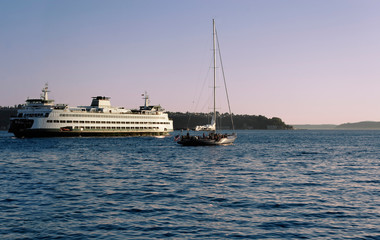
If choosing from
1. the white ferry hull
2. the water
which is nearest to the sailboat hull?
the water

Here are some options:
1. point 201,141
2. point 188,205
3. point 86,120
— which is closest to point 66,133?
point 86,120

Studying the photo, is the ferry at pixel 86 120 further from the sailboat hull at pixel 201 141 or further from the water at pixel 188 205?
the water at pixel 188 205

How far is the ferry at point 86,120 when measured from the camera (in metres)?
119

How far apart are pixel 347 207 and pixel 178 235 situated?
9.83 m

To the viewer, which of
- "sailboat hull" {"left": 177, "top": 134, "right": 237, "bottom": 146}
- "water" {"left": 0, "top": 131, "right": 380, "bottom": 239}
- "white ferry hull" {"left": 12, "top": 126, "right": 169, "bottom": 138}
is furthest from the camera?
"white ferry hull" {"left": 12, "top": 126, "right": 169, "bottom": 138}

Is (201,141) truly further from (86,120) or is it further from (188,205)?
(86,120)

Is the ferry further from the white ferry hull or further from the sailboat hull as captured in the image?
the sailboat hull

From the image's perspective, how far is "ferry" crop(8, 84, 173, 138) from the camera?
119062 millimetres

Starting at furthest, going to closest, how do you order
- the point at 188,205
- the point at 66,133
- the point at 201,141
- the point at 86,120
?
the point at 86,120, the point at 66,133, the point at 201,141, the point at 188,205

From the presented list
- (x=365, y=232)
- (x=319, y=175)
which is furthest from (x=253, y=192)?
(x=319, y=175)

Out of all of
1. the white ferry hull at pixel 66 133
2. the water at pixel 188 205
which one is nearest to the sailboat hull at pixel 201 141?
the water at pixel 188 205

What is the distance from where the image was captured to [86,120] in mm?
132000

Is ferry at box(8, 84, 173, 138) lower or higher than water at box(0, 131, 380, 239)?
higher

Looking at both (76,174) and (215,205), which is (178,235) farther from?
(76,174)
